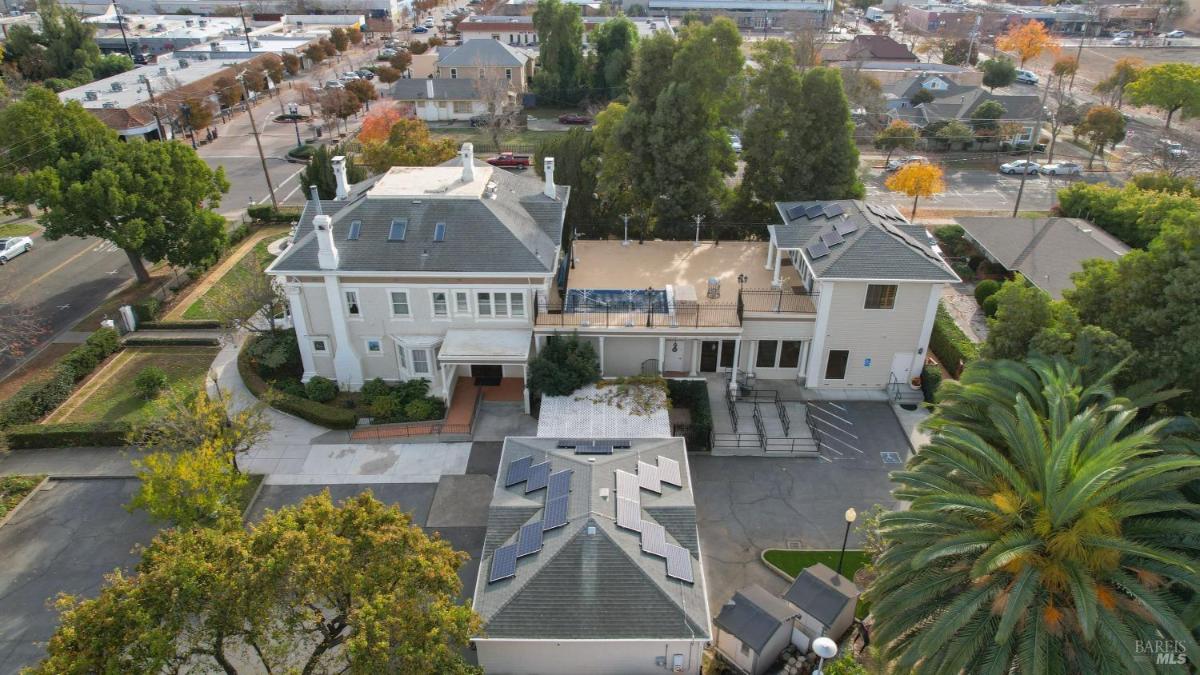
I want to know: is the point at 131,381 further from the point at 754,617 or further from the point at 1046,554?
the point at 1046,554

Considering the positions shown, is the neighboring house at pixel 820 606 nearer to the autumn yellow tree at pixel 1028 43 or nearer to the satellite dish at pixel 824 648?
the satellite dish at pixel 824 648

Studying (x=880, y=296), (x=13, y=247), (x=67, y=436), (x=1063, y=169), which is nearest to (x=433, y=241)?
(x=67, y=436)

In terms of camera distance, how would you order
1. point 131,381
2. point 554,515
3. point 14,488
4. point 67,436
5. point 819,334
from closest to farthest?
point 554,515 → point 14,488 → point 67,436 → point 819,334 → point 131,381

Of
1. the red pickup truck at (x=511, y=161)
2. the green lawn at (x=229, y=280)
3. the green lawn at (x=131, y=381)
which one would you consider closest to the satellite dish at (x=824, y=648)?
the green lawn at (x=131, y=381)

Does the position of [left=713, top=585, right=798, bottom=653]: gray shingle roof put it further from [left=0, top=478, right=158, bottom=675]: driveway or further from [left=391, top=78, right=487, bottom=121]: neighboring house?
[left=391, top=78, right=487, bottom=121]: neighboring house

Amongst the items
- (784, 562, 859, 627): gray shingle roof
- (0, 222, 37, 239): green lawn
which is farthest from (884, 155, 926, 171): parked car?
(0, 222, 37, 239): green lawn
